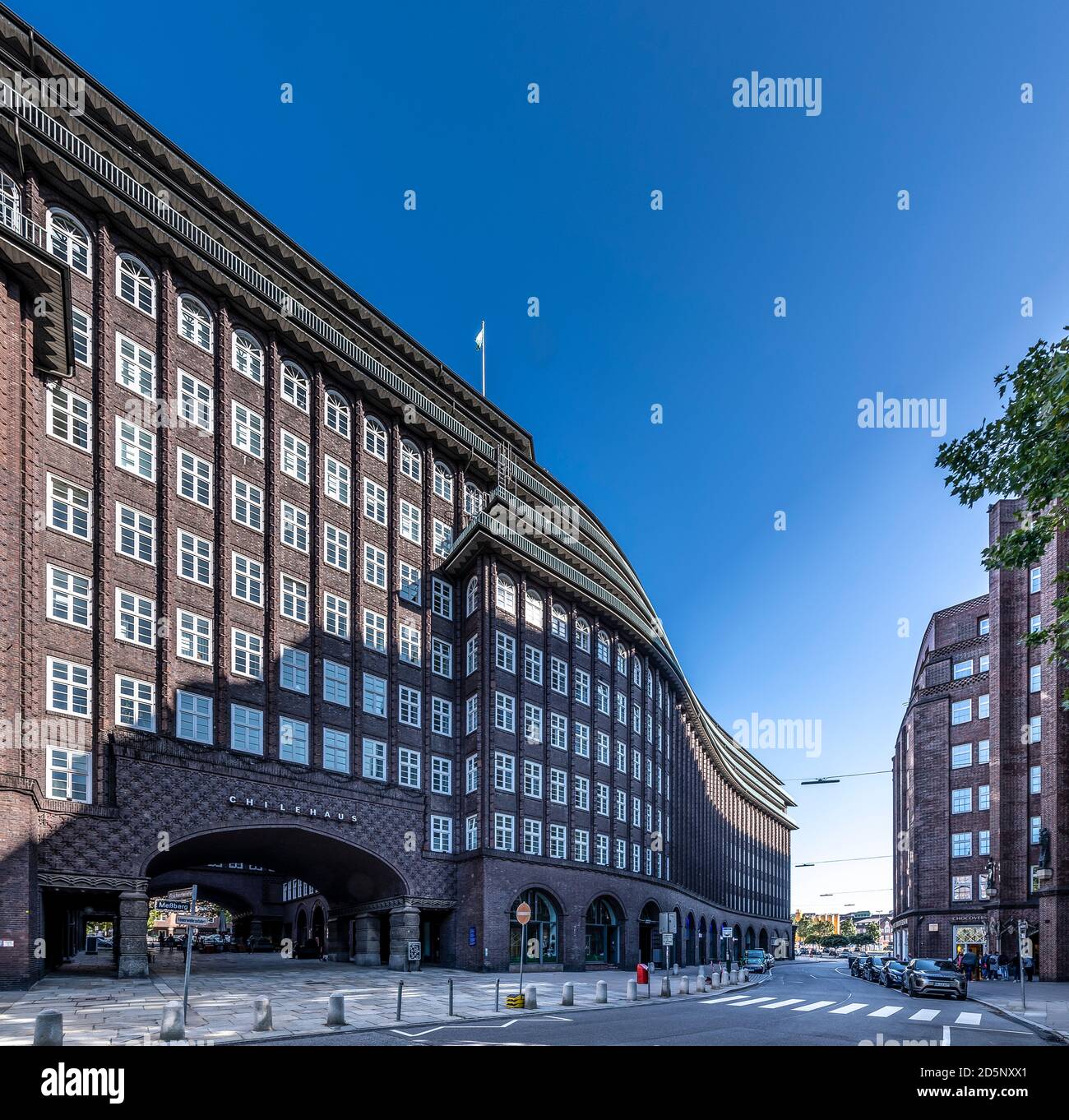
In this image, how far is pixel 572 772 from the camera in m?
54.2

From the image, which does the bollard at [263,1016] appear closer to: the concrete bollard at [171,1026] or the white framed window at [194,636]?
the concrete bollard at [171,1026]

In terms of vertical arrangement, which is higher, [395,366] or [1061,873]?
[395,366]

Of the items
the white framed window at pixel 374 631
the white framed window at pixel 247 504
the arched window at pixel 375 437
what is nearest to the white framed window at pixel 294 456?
the white framed window at pixel 247 504

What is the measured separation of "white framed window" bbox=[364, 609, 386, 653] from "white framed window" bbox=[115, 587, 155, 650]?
484 inches

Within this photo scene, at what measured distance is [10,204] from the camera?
3278 cm

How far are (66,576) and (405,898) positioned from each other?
Answer: 23.0 metres

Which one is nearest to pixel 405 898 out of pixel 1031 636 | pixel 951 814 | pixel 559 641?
pixel 559 641

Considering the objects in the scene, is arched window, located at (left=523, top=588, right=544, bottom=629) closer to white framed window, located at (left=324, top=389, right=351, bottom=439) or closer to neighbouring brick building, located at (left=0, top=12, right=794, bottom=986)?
neighbouring brick building, located at (left=0, top=12, right=794, bottom=986)

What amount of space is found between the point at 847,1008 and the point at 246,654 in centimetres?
2752

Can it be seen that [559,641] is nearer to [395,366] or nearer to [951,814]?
[395,366]

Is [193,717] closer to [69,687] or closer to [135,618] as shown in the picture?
[135,618]

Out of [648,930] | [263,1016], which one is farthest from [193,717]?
[648,930]
